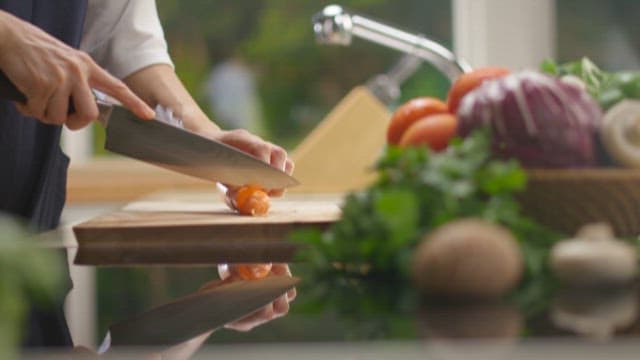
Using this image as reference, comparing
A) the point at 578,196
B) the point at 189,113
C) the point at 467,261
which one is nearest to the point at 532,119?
the point at 578,196

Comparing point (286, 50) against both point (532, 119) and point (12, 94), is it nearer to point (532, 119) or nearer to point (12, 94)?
point (12, 94)

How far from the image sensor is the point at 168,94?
180cm

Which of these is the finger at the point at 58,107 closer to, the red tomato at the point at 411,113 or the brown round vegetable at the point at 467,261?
the red tomato at the point at 411,113

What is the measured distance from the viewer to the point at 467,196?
74 centimetres

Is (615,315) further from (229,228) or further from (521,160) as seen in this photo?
(229,228)

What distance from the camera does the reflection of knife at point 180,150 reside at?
1.42 meters

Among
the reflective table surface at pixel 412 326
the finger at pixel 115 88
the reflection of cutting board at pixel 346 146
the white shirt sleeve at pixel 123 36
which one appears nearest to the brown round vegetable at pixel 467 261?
the reflective table surface at pixel 412 326

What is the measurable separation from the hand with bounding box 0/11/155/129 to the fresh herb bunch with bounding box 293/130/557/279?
604 millimetres

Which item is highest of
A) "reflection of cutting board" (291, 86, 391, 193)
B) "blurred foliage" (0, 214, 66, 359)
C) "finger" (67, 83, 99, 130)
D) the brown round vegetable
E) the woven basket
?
"blurred foliage" (0, 214, 66, 359)

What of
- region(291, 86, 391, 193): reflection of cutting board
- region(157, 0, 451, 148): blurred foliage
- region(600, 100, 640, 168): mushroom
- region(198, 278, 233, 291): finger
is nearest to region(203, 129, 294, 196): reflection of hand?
region(198, 278, 233, 291): finger

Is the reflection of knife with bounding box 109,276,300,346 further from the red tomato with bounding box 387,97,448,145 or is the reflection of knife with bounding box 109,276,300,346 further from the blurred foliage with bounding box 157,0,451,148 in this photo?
the blurred foliage with bounding box 157,0,451,148

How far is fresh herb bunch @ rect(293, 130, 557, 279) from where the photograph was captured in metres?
0.72

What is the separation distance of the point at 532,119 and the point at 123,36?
120 centimetres

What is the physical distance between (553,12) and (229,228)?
2077 millimetres
